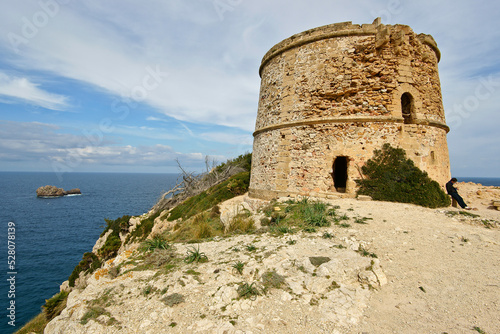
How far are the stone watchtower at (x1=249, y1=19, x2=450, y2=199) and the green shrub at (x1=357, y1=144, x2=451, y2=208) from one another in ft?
1.05

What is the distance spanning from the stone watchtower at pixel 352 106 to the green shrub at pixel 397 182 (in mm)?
319

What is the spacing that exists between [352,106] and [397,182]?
3.11 metres

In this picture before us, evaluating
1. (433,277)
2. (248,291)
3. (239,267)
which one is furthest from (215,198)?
(433,277)

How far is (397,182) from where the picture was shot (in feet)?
26.9

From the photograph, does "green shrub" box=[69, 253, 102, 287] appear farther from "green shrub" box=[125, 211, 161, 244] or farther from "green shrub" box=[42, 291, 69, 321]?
"green shrub" box=[42, 291, 69, 321]

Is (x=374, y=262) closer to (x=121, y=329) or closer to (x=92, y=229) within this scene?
(x=121, y=329)

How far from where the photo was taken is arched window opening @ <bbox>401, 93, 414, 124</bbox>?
894 cm

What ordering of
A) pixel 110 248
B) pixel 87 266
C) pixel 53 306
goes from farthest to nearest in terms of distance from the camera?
pixel 110 248 → pixel 87 266 → pixel 53 306

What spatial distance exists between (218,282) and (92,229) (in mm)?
26365

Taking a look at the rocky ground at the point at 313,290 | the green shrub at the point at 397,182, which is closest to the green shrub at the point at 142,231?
the rocky ground at the point at 313,290

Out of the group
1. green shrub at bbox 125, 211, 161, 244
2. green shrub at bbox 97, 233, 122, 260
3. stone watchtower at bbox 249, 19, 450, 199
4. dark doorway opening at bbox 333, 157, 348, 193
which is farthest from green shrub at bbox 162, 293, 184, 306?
green shrub at bbox 97, 233, 122, 260

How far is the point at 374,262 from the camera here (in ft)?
12.7

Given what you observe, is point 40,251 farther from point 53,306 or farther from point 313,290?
point 313,290

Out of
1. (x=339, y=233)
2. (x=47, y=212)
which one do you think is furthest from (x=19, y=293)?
(x=47, y=212)
